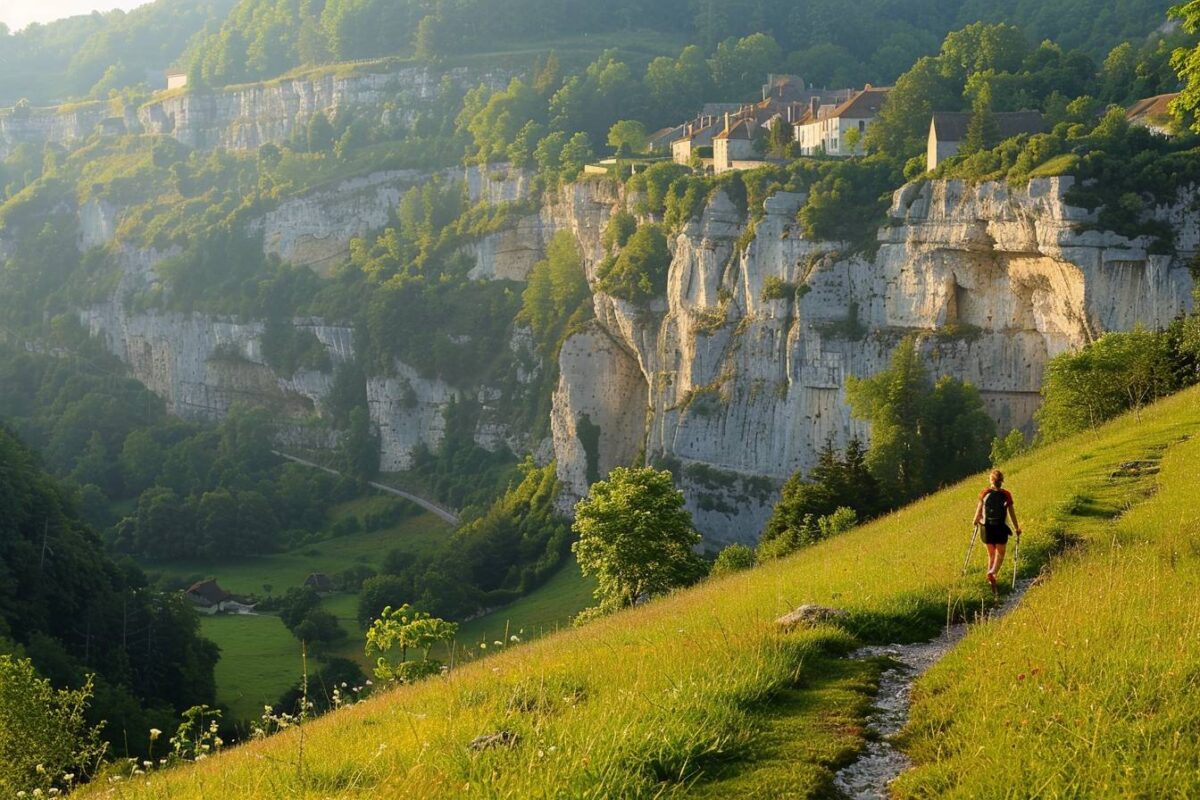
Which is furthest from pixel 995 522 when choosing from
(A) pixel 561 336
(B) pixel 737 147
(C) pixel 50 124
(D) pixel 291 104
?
(C) pixel 50 124

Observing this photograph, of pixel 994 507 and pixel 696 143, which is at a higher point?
pixel 696 143

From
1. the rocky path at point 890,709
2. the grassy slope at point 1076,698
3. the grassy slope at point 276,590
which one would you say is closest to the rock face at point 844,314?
the grassy slope at point 276,590

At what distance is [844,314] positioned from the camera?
4638cm

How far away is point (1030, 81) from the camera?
55.8m

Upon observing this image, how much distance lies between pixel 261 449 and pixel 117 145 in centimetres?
4710

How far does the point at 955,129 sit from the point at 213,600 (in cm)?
3678

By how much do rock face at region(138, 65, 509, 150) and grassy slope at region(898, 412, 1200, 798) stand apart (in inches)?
3439

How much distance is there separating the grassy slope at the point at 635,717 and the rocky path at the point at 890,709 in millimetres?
138

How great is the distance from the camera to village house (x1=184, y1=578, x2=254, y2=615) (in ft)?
192

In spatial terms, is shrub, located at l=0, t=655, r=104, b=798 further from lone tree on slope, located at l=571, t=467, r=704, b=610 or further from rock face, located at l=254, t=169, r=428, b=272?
rock face, located at l=254, t=169, r=428, b=272

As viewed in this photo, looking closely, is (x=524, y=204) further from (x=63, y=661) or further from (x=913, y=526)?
(x=913, y=526)

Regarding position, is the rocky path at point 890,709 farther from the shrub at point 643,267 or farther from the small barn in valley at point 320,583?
the small barn in valley at point 320,583

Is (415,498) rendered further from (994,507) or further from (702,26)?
(994,507)

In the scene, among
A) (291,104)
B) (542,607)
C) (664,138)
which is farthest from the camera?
(291,104)
